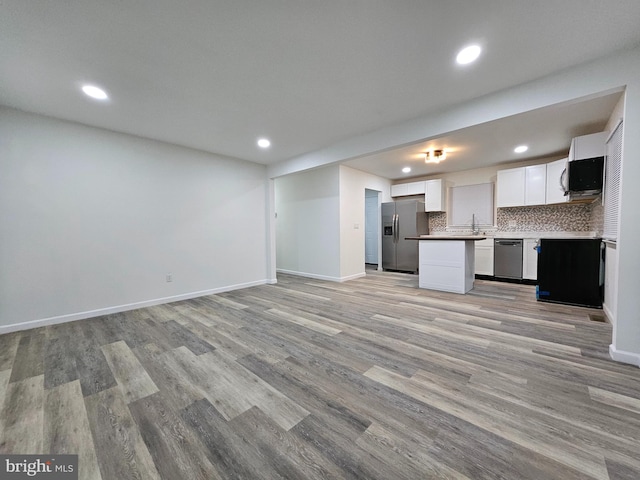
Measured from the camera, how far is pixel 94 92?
2.42m

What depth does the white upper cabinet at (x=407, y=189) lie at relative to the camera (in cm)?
641

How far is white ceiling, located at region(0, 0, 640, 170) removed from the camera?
61.6 inches

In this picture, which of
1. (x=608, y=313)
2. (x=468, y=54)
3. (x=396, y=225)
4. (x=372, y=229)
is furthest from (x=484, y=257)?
(x=468, y=54)

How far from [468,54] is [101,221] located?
4512 millimetres

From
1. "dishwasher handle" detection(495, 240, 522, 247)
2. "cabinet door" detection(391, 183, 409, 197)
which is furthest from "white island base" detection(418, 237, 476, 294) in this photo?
Answer: "cabinet door" detection(391, 183, 409, 197)

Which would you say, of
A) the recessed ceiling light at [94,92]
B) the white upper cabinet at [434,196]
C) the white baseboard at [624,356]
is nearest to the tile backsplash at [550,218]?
the white upper cabinet at [434,196]

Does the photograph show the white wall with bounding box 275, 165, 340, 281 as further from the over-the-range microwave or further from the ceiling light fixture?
the over-the-range microwave

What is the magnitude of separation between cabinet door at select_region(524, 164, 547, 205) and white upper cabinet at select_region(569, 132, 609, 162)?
62.2 inches

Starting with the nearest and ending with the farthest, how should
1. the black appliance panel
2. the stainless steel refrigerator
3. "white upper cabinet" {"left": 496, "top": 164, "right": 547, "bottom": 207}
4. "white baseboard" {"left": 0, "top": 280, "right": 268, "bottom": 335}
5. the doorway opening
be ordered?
"white baseboard" {"left": 0, "top": 280, "right": 268, "bottom": 335} → the black appliance panel → "white upper cabinet" {"left": 496, "top": 164, "right": 547, "bottom": 207} → the stainless steel refrigerator → the doorway opening

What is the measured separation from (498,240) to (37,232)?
7.48m

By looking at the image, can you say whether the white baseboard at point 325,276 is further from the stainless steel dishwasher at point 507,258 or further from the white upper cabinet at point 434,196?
the stainless steel dishwasher at point 507,258

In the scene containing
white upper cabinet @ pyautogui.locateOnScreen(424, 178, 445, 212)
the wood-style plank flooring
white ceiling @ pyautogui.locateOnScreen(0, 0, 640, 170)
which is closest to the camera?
the wood-style plank flooring

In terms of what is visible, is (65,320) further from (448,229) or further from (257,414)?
(448,229)

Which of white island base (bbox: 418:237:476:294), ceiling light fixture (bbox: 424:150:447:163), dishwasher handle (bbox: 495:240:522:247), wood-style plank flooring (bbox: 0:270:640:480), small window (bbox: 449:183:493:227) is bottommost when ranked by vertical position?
wood-style plank flooring (bbox: 0:270:640:480)
